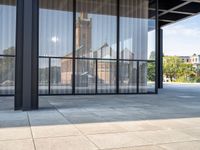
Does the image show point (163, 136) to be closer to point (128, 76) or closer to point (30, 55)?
point (30, 55)

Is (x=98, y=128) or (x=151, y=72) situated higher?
(x=151, y=72)

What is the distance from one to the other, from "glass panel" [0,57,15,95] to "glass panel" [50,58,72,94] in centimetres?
198

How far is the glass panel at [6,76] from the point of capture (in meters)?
12.9

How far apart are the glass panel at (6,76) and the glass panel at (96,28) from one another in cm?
351

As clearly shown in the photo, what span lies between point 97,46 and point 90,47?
0.41 metres

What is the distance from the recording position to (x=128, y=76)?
14922 mm

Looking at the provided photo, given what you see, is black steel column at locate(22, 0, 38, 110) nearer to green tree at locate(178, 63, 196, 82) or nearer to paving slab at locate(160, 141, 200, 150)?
paving slab at locate(160, 141, 200, 150)

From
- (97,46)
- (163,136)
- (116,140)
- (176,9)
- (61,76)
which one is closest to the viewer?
(116,140)

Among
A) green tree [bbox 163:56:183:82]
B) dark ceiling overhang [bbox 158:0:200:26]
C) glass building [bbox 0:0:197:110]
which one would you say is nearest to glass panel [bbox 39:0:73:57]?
glass building [bbox 0:0:197:110]

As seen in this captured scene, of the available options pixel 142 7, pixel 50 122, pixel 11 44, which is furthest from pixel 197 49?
pixel 50 122

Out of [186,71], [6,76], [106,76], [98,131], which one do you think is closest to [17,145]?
[98,131]

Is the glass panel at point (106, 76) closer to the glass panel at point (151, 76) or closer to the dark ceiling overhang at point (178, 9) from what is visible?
the glass panel at point (151, 76)

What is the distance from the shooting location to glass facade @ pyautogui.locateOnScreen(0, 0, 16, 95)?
12898 millimetres

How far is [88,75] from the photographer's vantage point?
14.2 m
